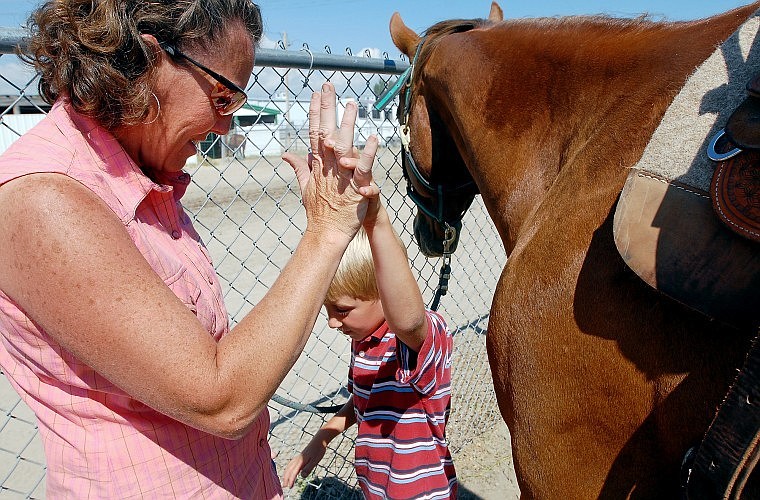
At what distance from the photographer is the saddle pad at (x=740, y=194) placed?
96 centimetres

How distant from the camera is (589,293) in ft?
4.14

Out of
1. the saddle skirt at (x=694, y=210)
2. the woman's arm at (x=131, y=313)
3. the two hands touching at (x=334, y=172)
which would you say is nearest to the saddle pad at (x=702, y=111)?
the saddle skirt at (x=694, y=210)

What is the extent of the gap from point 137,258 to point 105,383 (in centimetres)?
31

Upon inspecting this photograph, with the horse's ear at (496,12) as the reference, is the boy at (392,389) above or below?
below

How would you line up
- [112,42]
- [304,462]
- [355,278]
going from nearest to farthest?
1. [112,42]
2. [355,278]
3. [304,462]

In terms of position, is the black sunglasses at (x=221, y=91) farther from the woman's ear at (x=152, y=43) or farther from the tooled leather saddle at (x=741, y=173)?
the tooled leather saddle at (x=741, y=173)

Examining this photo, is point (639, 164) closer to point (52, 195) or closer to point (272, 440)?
point (52, 195)

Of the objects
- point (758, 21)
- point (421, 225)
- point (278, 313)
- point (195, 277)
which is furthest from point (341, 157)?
point (421, 225)

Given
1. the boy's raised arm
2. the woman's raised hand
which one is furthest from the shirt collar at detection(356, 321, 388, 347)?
the woman's raised hand

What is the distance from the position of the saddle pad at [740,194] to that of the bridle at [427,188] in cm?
157

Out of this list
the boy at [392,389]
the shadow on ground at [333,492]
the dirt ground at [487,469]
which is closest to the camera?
the boy at [392,389]

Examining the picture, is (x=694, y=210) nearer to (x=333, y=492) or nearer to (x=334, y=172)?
(x=334, y=172)

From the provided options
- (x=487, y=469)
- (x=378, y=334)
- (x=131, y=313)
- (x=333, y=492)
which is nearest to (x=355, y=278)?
(x=378, y=334)

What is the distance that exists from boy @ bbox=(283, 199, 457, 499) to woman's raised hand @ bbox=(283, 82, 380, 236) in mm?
578
